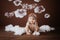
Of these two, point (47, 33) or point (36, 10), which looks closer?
point (47, 33)

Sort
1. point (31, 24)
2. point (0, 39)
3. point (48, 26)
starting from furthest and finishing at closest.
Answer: point (48, 26), point (31, 24), point (0, 39)

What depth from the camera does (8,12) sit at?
1.56m

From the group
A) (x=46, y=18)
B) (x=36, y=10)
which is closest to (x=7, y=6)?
(x=36, y=10)

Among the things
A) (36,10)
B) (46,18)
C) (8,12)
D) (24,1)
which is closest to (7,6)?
(8,12)

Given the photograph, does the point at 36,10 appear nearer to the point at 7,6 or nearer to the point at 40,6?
the point at 40,6

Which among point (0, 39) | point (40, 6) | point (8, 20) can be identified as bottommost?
point (0, 39)

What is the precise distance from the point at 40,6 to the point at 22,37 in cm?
41

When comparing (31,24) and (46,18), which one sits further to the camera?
(46,18)

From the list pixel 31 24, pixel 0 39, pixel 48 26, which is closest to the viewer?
pixel 0 39

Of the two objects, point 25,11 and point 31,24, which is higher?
point 25,11

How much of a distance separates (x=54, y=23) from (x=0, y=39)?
1.85 feet

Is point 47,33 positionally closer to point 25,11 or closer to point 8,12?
point 25,11

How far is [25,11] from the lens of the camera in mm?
→ 1553

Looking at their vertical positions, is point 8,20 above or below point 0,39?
above
